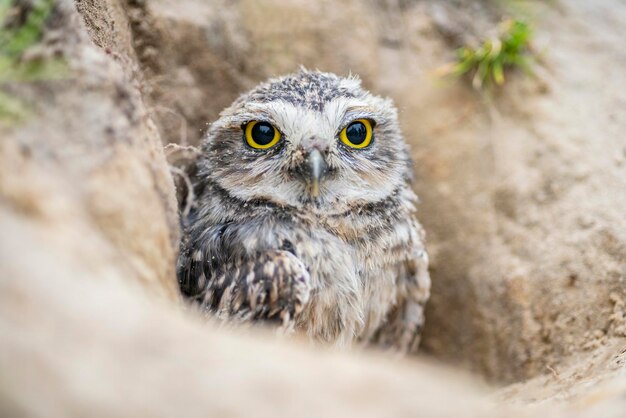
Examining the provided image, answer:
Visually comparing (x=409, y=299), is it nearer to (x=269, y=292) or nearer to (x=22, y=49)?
(x=269, y=292)

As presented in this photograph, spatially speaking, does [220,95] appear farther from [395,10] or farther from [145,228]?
[145,228]

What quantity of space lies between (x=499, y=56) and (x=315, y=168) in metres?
2.04

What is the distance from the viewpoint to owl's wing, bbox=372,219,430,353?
3.39 metres

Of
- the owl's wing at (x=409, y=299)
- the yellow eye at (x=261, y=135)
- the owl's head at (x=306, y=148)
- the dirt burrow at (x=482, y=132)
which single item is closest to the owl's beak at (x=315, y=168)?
the owl's head at (x=306, y=148)

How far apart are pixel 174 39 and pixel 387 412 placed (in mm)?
3243

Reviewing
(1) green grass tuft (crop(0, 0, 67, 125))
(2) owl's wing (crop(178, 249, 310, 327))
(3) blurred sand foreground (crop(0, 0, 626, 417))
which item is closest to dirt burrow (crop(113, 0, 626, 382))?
(3) blurred sand foreground (crop(0, 0, 626, 417))

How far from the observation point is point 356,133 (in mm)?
3236

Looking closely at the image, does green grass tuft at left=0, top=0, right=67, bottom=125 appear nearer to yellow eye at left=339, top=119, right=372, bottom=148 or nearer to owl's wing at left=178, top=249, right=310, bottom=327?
owl's wing at left=178, top=249, right=310, bottom=327

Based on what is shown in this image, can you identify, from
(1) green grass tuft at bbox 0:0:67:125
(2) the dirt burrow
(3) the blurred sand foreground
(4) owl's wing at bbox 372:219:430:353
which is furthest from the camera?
(2) the dirt burrow

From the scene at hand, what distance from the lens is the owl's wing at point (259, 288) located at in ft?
8.48

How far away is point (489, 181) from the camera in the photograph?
4.10 metres

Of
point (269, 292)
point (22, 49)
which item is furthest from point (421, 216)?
point (22, 49)

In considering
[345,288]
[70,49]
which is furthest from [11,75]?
[345,288]

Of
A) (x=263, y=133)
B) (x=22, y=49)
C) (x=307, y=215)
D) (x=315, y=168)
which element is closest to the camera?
(x=22, y=49)
